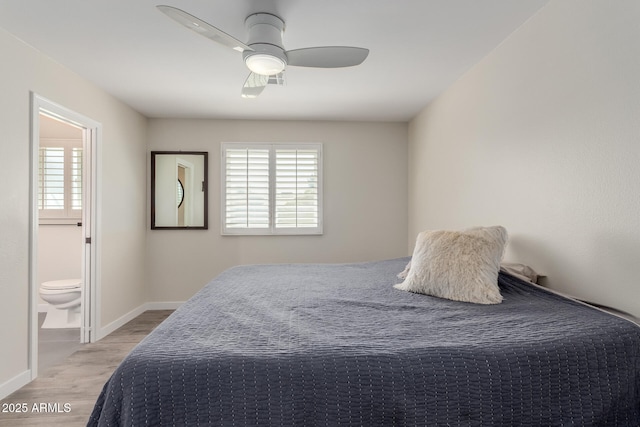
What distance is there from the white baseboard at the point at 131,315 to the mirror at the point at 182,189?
3.12ft

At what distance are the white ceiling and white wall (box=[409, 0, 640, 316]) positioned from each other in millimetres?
291

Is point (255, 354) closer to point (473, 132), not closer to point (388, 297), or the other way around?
point (388, 297)

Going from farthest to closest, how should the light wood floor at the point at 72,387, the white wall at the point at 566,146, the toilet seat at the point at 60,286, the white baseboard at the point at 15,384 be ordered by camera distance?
the toilet seat at the point at 60,286 < the white baseboard at the point at 15,384 < the light wood floor at the point at 72,387 < the white wall at the point at 566,146

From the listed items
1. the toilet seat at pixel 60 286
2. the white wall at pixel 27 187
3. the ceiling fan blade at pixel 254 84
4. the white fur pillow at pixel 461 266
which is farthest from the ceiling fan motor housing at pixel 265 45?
the toilet seat at pixel 60 286

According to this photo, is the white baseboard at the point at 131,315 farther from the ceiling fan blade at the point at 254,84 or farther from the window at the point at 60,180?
the ceiling fan blade at the point at 254,84

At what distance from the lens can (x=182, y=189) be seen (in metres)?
4.41

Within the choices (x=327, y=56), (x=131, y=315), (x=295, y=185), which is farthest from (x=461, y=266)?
(x=131, y=315)

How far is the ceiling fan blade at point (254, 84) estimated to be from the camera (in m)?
2.36

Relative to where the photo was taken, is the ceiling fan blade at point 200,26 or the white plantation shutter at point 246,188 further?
the white plantation shutter at point 246,188

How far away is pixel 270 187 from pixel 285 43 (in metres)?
2.18

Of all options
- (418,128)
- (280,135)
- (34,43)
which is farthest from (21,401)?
(418,128)

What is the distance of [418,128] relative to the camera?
4191mm

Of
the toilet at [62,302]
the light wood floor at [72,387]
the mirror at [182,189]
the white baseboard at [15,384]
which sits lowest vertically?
the light wood floor at [72,387]

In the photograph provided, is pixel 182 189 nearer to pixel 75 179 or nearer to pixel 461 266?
pixel 75 179
